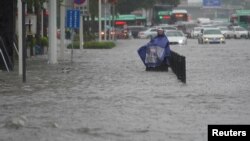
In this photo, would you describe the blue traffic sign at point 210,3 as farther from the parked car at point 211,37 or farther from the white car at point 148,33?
the parked car at point 211,37

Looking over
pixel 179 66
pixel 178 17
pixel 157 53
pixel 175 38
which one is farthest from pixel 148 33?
pixel 179 66

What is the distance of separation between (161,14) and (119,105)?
110952 millimetres

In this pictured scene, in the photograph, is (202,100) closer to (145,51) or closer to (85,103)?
(85,103)

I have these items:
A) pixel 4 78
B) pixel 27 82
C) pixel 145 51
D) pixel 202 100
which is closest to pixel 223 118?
pixel 202 100

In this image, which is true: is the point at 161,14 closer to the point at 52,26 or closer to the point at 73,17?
the point at 73,17

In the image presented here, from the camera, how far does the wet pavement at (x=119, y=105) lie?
517 inches

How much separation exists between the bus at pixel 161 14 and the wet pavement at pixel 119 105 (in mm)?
98207

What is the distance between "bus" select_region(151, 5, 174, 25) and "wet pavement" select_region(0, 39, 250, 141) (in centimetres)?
9821

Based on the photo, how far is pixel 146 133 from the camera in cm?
1297

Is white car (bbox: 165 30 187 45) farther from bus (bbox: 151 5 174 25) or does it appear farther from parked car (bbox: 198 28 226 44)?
bus (bbox: 151 5 174 25)

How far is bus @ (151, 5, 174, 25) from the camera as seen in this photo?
125750mm

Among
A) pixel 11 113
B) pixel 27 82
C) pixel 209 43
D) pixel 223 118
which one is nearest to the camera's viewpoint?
pixel 223 118

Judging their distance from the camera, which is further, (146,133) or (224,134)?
(146,133)

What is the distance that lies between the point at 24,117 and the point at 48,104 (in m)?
2.54
